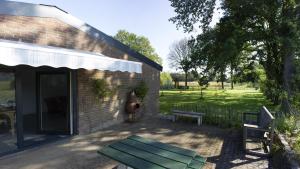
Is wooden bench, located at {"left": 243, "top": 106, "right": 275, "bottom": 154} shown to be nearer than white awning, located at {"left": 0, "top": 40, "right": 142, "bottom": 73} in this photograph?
No

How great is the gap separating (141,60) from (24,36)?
9304 millimetres

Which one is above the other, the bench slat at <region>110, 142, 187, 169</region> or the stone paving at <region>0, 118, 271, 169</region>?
the bench slat at <region>110, 142, 187, 169</region>

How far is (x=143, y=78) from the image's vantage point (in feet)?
61.1

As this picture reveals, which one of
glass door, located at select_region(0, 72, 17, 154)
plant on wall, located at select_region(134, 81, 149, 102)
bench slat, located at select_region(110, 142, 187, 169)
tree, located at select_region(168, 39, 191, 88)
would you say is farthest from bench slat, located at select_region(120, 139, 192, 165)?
tree, located at select_region(168, 39, 191, 88)

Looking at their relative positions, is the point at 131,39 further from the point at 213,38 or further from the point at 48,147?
the point at 48,147

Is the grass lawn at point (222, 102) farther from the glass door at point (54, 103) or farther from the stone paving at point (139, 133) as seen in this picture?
the glass door at point (54, 103)

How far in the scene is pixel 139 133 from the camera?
43.4 feet

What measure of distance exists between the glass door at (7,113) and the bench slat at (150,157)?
583cm

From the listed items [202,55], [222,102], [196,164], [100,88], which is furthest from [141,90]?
[222,102]

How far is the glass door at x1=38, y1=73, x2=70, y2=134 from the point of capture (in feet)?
40.4

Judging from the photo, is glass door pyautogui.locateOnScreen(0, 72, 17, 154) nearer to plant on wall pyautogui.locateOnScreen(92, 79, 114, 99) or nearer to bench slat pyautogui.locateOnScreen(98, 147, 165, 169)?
plant on wall pyautogui.locateOnScreen(92, 79, 114, 99)

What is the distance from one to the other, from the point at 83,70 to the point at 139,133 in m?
4.50

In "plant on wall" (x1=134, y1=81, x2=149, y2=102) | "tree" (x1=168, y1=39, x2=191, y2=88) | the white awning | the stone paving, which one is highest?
"tree" (x1=168, y1=39, x2=191, y2=88)

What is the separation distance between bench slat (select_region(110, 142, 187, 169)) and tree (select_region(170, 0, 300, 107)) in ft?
43.8
